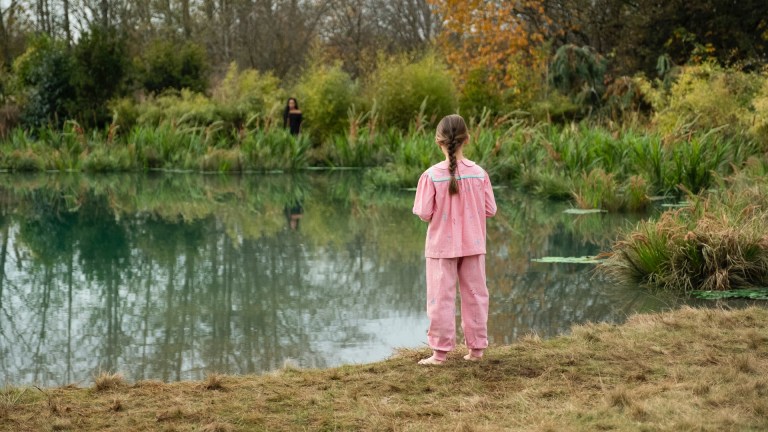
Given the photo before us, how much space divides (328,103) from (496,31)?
9317 mm

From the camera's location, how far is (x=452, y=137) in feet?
16.4

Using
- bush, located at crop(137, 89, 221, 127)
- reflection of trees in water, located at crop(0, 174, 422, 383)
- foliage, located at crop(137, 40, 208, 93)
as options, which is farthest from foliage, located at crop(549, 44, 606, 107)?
reflection of trees in water, located at crop(0, 174, 422, 383)

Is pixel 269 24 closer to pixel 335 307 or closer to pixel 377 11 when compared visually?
pixel 377 11

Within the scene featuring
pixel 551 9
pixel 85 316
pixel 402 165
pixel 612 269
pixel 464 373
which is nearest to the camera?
pixel 464 373

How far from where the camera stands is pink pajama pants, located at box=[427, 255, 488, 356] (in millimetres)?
5004

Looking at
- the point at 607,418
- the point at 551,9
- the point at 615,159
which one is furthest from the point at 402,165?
the point at 551,9

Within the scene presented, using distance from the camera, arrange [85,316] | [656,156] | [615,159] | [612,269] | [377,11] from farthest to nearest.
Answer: [377,11]
[615,159]
[656,156]
[612,269]
[85,316]

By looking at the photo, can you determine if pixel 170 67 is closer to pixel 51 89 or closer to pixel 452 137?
pixel 51 89

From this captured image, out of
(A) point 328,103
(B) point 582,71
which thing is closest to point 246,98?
(A) point 328,103

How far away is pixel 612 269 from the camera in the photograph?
797 centimetres

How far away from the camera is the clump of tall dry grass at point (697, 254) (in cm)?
733

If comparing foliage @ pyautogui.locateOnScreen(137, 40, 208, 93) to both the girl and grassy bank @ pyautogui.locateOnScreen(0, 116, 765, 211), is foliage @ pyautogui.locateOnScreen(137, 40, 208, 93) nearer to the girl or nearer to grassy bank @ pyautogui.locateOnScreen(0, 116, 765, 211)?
grassy bank @ pyautogui.locateOnScreen(0, 116, 765, 211)

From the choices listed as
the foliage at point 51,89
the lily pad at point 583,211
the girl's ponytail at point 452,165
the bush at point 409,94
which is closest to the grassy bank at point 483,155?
the lily pad at point 583,211

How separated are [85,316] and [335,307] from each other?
1.64m
